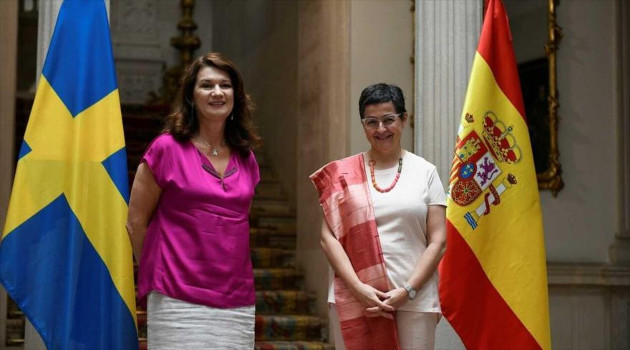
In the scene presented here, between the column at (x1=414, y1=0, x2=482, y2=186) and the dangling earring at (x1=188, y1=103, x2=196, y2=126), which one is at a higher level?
the column at (x1=414, y1=0, x2=482, y2=186)

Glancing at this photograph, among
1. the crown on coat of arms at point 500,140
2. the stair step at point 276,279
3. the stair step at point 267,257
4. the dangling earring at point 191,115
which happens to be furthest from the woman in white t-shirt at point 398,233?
the stair step at point 267,257

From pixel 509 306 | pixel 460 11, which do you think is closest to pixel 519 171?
pixel 509 306

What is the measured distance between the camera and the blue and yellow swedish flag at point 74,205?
436 cm

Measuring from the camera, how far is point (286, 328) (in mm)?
7629

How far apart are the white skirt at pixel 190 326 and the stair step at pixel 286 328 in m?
4.09

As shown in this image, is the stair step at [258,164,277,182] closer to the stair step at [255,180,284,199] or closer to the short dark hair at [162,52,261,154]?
the stair step at [255,180,284,199]

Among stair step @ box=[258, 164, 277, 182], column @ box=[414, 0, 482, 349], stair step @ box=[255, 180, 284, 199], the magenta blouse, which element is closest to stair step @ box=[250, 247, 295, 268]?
stair step @ box=[255, 180, 284, 199]

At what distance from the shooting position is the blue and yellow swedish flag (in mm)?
4359

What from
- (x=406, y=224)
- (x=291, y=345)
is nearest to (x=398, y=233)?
(x=406, y=224)

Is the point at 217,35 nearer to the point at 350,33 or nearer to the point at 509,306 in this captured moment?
the point at 350,33

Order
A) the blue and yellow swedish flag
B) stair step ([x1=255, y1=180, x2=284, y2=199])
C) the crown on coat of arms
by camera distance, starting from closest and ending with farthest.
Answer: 1. the blue and yellow swedish flag
2. the crown on coat of arms
3. stair step ([x1=255, y1=180, x2=284, y2=199])

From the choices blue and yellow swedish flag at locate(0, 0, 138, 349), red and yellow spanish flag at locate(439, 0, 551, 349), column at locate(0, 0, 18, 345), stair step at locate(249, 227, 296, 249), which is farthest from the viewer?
stair step at locate(249, 227, 296, 249)

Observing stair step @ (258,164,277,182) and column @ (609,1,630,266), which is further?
stair step @ (258,164,277,182)

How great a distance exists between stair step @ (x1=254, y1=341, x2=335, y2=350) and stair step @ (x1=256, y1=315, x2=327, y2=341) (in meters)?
0.10
